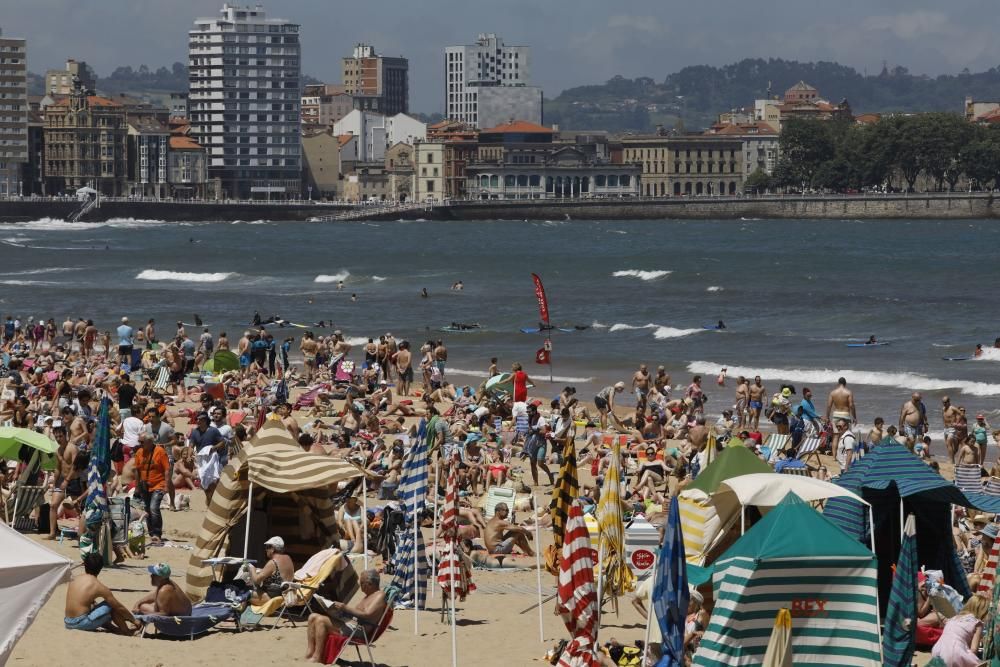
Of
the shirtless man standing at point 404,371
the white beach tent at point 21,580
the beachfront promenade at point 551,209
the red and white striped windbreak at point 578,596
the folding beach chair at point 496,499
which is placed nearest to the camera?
the white beach tent at point 21,580

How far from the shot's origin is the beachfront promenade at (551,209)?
14250 cm

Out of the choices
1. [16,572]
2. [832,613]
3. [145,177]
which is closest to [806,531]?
[832,613]

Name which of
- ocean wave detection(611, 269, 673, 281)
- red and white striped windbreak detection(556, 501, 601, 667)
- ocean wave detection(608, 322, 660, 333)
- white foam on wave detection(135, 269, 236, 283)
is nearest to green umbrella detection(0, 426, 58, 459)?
red and white striped windbreak detection(556, 501, 601, 667)

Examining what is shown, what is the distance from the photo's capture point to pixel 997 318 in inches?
1809

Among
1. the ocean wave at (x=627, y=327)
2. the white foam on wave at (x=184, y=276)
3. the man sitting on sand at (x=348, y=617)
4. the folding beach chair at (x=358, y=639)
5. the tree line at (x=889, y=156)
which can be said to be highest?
the tree line at (x=889, y=156)

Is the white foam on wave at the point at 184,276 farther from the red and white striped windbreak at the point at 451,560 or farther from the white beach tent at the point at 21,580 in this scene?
the white beach tent at the point at 21,580

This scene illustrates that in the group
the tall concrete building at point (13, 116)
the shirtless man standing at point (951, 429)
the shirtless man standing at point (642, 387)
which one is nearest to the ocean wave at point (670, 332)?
the shirtless man standing at point (642, 387)

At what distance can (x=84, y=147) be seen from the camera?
154375 millimetres

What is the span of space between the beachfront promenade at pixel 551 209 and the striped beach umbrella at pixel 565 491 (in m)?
136

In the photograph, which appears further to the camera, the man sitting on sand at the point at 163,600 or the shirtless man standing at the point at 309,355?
the shirtless man standing at the point at 309,355

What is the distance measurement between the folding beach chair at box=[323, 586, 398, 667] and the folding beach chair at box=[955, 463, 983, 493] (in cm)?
706

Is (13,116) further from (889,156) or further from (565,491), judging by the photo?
(565,491)

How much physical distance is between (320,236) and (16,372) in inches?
3677

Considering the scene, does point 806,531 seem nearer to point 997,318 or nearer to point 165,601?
point 165,601
